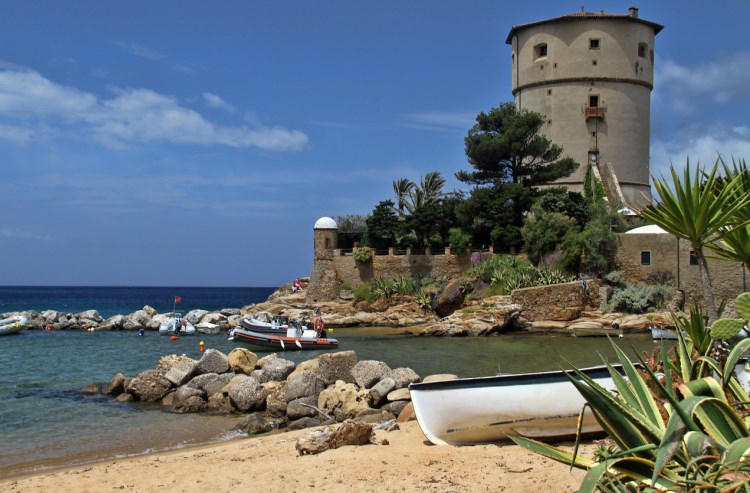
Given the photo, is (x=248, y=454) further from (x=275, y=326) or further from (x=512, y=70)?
(x=512, y=70)

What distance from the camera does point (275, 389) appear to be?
14.0m

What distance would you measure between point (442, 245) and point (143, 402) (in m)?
25.9

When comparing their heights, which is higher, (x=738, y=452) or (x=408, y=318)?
(x=738, y=452)

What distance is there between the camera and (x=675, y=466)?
3.66m

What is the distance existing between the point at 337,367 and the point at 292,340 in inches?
435

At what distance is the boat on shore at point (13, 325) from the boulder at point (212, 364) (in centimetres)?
2385

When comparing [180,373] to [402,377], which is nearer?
[402,377]

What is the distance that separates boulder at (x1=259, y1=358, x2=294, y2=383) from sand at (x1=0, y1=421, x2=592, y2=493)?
5164 millimetres

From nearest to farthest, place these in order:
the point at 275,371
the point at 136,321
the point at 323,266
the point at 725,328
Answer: the point at 725,328, the point at 275,371, the point at 136,321, the point at 323,266

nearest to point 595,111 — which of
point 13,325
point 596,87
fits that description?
point 596,87

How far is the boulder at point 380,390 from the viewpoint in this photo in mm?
12984

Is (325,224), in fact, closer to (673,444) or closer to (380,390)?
(380,390)

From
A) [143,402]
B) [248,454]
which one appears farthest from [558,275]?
[248,454]

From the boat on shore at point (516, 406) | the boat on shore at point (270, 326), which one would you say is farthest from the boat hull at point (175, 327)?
the boat on shore at point (516, 406)
